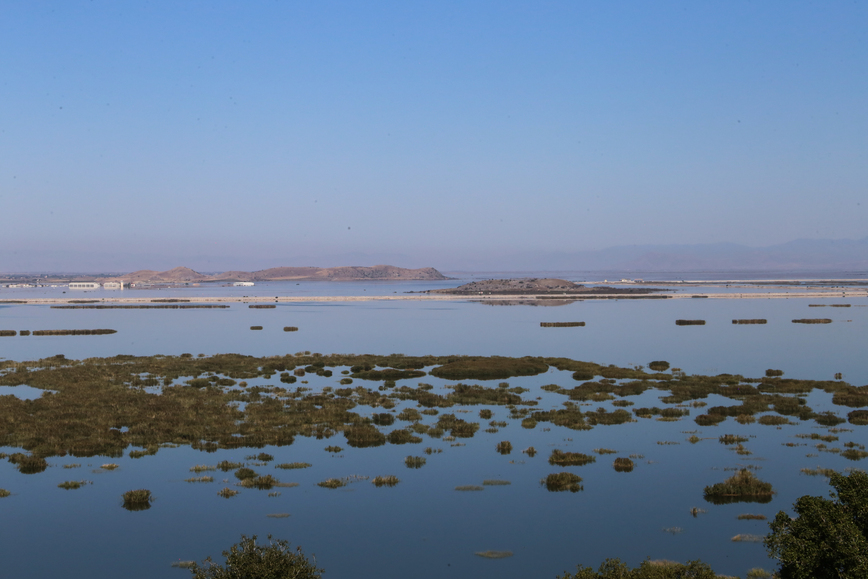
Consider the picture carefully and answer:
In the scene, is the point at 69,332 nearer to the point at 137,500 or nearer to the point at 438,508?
the point at 137,500

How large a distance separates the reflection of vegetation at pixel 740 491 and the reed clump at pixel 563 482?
4866mm

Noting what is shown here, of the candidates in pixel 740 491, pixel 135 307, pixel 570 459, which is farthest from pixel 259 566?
pixel 135 307

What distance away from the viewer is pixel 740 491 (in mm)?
27094

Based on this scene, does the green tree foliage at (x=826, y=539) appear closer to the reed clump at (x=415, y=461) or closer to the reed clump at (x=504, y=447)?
the reed clump at (x=415, y=461)

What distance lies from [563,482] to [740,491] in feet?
22.1

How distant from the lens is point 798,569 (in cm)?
1584

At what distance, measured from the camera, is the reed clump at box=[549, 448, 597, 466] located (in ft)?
102

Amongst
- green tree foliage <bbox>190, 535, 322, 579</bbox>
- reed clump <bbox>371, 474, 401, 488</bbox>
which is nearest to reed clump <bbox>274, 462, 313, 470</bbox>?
reed clump <bbox>371, 474, 401, 488</bbox>

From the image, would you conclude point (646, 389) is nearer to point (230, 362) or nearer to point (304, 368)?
point (304, 368)

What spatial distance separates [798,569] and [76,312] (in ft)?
522

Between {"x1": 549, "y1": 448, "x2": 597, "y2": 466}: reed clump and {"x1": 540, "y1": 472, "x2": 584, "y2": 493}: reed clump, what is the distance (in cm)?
190

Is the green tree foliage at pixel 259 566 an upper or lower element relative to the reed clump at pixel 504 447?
upper

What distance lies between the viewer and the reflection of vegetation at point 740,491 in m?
26.6

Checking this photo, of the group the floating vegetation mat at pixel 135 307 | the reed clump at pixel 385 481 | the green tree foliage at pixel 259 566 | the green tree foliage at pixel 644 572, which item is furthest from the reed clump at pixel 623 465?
the floating vegetation mat at pixel 135 307
